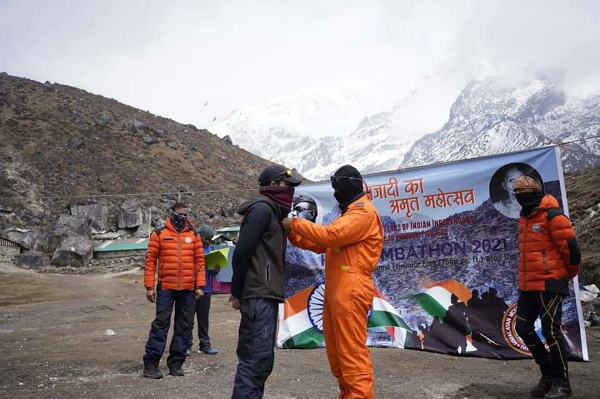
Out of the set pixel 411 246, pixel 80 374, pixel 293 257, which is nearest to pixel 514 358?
pixel 411 246

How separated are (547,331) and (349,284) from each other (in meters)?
2.28

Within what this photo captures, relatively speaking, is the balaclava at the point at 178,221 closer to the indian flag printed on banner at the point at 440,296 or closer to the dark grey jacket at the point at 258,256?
the dark grey jacket at the point at 258,256

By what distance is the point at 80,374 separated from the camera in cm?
613

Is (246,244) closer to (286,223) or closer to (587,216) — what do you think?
(286,223)

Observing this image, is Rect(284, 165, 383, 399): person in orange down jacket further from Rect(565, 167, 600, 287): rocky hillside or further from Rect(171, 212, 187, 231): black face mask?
Rect(565, 167, 600, 287): rocky hillside

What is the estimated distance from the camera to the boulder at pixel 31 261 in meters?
29.5

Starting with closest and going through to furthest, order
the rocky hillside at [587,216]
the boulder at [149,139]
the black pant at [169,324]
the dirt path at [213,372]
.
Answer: the dirt path at [213,372], the black pant at [169,324], the rocky hillside at [587,216], the boulder at [149,139]

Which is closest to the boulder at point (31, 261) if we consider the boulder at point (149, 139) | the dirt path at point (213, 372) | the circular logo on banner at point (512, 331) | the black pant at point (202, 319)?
the dirt path at point (213, 372)

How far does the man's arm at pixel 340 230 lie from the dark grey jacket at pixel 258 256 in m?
0.22

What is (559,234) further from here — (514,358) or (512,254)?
(514,358)

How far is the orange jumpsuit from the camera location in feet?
13.0

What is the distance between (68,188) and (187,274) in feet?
137

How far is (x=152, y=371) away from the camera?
5.97m

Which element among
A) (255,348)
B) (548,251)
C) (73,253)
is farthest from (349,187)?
(73,253)
